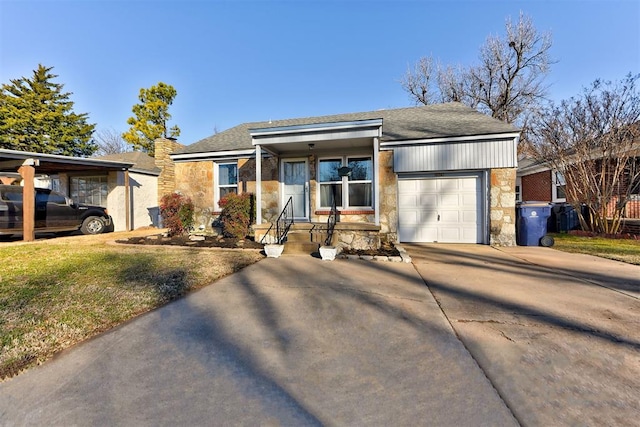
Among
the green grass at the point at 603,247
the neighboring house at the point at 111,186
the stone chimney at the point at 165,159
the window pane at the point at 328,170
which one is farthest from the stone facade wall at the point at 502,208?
the neighboring house at the point at 111,186

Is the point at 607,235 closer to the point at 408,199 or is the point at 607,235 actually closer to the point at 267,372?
the point at 408,199

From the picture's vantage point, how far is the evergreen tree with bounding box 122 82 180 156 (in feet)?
81.3

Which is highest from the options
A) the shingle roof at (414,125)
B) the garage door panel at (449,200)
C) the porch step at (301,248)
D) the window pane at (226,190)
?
the shingle roof at (414,125)

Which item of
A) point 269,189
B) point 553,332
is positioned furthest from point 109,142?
point 553,332

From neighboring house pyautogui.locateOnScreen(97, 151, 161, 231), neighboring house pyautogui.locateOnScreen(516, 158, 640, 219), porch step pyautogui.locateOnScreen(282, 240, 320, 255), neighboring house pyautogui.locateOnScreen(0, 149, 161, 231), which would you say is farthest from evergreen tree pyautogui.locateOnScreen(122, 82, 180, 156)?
neighboring house pyautogui.locateOnScreen(516, 158, 640, 219)

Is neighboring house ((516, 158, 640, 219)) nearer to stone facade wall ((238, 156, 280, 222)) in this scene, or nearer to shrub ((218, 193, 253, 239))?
stone facade wall ((238, 156, 280, 222))

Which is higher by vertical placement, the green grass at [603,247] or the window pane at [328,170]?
the window pane at [328,170]

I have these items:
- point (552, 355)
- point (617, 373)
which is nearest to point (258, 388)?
point (552, 355)

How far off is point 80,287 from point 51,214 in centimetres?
796

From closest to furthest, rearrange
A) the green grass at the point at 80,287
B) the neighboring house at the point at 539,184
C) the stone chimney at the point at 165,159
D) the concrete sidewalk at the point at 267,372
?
the concrete sidewalk at the point at 267,372, the green grass at the point at 80,287, the stone chimney at the point at 165,159, the neighboring house at the point at 539,184

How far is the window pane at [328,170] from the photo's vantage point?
908 centimetres

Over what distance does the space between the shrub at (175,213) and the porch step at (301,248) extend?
4128 millimetres

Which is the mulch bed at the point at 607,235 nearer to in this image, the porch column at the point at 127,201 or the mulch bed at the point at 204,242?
the mulch bed at the point at 204,242

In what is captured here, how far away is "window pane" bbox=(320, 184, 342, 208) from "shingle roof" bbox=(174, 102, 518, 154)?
2.01 metres
